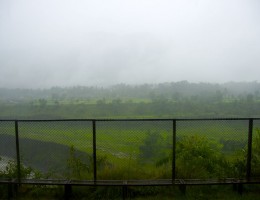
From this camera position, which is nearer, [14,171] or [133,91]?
[14,171]

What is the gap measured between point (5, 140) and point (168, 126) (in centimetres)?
360

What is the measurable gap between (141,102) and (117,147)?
3310cm

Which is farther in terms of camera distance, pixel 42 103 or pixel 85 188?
pixel 42 103

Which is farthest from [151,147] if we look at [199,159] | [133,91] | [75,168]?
[133,91]

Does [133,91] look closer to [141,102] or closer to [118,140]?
[141,102]

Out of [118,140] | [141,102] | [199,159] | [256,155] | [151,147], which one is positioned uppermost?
[118,140]

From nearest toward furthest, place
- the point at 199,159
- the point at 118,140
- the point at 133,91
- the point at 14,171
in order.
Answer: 1. the point at 118,140
2. the point at 14,171
3. the point at 199,159
4. the point at 133,91

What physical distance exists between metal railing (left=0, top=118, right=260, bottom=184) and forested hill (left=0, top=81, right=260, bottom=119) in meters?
6.34

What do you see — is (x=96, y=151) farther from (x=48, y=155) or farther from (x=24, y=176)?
(x=24, y=176)

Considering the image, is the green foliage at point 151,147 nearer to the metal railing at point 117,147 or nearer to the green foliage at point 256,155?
the metal railing at point 117,147

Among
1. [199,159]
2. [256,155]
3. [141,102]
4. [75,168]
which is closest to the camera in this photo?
[75,168]

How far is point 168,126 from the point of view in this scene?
Answer: 4.75 metres

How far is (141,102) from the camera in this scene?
124ft

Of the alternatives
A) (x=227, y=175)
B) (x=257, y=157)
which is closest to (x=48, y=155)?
(x=227, y=175)
